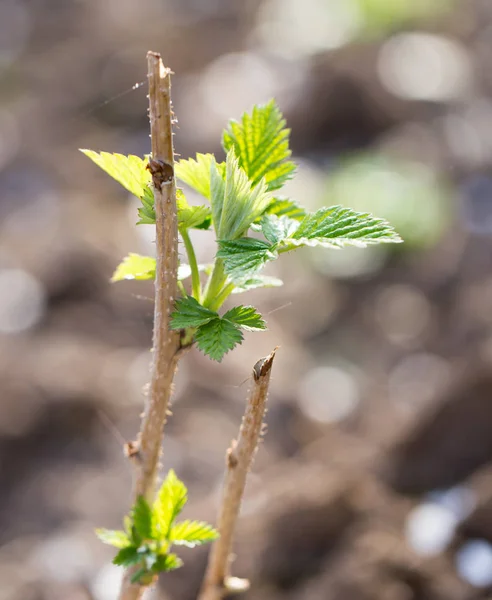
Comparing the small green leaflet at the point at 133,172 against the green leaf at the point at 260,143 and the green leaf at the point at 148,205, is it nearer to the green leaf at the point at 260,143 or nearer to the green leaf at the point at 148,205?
the green leaf at the point at 148,205

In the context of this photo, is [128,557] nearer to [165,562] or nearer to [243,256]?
[165,562]

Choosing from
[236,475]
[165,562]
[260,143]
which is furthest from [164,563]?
[260,143]

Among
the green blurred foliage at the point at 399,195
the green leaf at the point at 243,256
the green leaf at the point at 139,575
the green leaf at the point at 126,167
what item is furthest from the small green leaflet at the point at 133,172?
the green blurred foliage at the point at 399,195

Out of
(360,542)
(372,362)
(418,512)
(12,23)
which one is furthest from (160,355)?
(12,23)

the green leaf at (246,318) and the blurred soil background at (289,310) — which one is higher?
the blurred soil background at (289,310)

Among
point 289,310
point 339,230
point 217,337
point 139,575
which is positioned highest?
point 289,310

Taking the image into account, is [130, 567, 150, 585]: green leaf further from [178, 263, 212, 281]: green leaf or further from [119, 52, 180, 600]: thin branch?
[178, 263, 212, 281]: green leaf

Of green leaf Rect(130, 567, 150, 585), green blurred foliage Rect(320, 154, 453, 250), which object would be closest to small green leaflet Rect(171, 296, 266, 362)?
green leaf Rect(130, 567, 150, 585)
